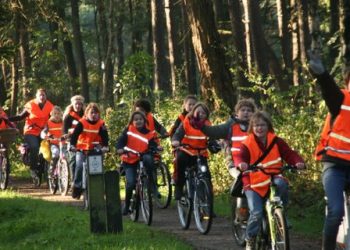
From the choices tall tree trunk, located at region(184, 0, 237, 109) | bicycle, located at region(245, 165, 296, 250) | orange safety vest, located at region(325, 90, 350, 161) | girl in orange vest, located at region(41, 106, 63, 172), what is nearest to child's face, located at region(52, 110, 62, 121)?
girl in orange vest, located at region(41, 106, 63, 172)

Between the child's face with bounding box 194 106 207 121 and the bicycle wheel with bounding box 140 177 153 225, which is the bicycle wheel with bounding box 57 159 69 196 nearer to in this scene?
the bicycle wheel with bounding box 140 177 153 225

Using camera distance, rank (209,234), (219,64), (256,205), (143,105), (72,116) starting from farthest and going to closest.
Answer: (219,64) → (72,116) → (143,105) → (209,234) → (256,205)

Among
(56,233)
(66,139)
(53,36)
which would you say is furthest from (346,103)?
(53,36)

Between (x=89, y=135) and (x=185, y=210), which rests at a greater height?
(x=89, y=135)

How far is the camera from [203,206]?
1355 centimetres

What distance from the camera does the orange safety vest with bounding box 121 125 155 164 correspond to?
50.1 ft

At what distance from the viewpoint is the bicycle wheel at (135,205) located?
15.1m

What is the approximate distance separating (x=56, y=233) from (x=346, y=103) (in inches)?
261

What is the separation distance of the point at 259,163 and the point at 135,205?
17.3ft

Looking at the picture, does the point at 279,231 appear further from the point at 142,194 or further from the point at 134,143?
the point at 134,143

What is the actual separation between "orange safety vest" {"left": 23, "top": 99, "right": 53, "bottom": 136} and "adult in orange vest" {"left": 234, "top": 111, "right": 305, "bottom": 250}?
42.3 feet

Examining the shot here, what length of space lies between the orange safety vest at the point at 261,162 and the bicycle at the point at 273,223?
0.25ft

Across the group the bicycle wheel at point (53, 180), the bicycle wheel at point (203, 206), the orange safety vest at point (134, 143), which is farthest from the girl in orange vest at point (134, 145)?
the bicycle wheel at point (53, 180)

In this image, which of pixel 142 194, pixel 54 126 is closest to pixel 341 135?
pixel 142 194
